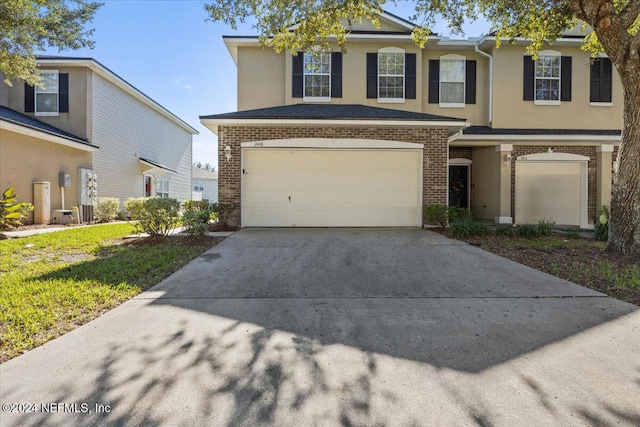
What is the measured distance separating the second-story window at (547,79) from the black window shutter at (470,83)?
7.72 feet

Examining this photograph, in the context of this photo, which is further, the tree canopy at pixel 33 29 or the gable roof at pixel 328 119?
the gable roof at pixel 328 119

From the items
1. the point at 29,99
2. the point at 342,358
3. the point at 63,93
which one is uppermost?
the point at 63,93

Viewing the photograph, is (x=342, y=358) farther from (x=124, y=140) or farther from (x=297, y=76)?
(x=124, y=140)

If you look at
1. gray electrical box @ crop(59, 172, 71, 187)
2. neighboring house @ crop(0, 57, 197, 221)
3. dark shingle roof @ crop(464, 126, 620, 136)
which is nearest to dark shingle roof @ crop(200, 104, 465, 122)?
dark shingle roof @ crop(464, 126, 620, 136)

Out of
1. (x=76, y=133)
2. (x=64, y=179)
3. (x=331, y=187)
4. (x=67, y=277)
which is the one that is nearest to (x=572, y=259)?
(x=331, y=187)

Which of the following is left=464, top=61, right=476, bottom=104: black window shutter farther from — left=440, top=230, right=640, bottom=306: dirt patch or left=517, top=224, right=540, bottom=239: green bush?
left=440, top=230, right=640, bottom=306: dirt patch

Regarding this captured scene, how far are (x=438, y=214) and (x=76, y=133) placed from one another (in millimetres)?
14756

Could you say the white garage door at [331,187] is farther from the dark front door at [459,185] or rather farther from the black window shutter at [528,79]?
the black window shutter at [528,79]

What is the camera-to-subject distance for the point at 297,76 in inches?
497

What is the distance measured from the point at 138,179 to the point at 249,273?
1606 centimetres

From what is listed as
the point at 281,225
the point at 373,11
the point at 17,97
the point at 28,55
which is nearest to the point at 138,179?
the point at 17,97

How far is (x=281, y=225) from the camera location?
1068 cm

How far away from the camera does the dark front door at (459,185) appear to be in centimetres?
1418

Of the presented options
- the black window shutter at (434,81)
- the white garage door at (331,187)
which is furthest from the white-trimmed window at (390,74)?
the white garage door at (331,187)
